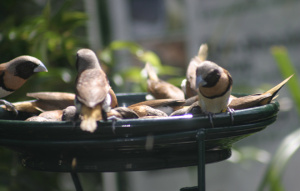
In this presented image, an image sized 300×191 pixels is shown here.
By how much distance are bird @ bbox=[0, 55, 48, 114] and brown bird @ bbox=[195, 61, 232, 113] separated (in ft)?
2.25

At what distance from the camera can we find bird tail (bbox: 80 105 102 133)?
118 cm

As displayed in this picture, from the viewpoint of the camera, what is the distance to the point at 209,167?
4457mm

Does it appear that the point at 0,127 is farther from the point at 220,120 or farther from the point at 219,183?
the point at 219,183

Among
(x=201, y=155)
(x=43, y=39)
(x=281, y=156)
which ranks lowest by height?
(x=281, y=156)

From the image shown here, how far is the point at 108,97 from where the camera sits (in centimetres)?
148

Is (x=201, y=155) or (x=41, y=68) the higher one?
(x=41, y=68)

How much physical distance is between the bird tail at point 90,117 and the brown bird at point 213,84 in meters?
0.45

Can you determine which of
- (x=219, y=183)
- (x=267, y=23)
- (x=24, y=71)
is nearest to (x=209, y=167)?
(x=219, y=183)

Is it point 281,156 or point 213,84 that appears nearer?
point 213,84

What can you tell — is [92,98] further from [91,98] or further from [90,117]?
[90,117]

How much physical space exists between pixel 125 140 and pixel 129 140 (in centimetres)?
1

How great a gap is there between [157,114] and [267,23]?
305 cm

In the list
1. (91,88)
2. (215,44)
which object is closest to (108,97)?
(91,88)

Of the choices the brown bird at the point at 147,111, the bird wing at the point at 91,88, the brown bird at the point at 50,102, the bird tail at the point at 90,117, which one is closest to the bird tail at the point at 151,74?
the brown bird at the point at 50,102
